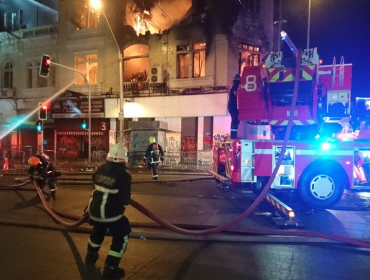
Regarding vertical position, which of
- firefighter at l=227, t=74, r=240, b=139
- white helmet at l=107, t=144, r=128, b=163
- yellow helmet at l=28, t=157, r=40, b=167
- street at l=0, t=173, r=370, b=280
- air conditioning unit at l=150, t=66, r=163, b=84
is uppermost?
air conditioning unit at l=150, t=66, r=163, b=84

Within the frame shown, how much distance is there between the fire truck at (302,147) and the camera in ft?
22.9

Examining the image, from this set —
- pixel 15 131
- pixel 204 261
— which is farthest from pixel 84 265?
pixel 15 131

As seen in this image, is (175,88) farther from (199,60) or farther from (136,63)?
(136,63)

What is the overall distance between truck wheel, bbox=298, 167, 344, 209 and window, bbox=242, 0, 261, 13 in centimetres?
1647

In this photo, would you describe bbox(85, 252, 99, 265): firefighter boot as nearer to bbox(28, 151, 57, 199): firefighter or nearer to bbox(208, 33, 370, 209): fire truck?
bbox(208, 33, 370, 209): fire truck

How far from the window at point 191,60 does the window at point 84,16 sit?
24.6 ft

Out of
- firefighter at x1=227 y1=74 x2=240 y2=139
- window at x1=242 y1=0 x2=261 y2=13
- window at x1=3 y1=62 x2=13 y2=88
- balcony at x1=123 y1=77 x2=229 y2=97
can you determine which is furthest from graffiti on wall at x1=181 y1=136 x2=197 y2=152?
window at x1=3 y1=62 x2=13 y2=88

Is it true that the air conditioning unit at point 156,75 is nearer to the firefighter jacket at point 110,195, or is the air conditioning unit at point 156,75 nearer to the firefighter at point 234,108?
the firefighter at point 234,108

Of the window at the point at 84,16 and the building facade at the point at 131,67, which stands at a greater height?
the window at the point at 84,16

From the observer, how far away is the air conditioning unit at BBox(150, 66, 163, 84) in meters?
22.0

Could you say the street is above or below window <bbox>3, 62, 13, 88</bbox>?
below

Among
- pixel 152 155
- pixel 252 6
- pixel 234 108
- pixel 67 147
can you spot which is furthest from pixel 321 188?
pixel 67 147

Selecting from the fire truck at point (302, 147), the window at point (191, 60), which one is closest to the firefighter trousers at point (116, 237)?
the fire truck at point (302, 147)

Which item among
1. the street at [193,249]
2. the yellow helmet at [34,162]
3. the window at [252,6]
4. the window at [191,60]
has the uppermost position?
the window at [252,6]
